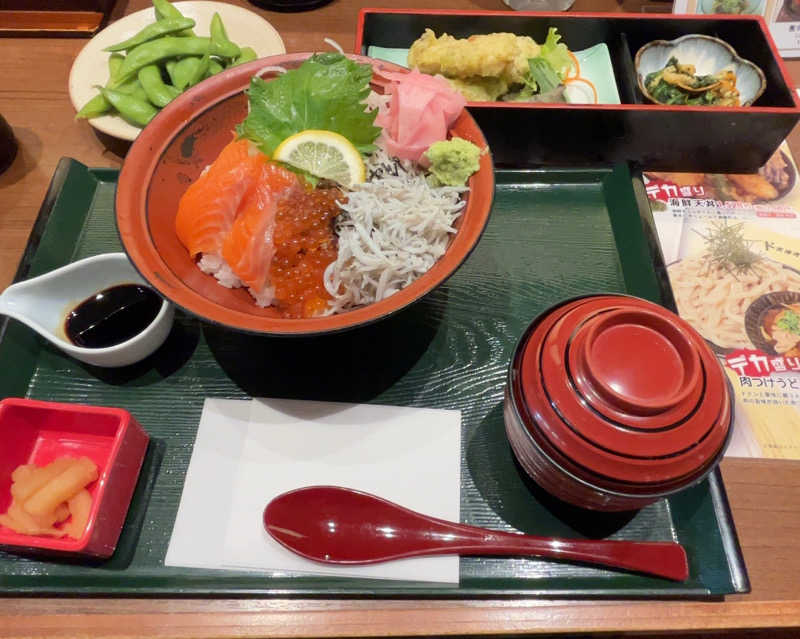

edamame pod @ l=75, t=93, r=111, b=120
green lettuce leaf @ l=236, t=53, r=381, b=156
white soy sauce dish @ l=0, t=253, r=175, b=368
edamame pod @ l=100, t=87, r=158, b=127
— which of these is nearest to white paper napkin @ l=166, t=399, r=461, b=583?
white soy sauce dish @ l=0, t=253, r=175, b=368

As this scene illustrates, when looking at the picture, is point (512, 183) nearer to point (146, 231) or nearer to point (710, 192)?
point (710, 192)

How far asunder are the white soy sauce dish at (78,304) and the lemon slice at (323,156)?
48cm

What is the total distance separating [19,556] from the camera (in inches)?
46.8

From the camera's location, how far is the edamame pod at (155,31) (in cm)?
205

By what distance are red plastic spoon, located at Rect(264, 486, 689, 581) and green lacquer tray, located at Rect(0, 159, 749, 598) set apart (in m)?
0.05

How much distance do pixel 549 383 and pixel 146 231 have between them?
96 cm

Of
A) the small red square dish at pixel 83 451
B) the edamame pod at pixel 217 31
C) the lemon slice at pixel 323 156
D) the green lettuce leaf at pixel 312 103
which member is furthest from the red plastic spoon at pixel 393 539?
the edamame pod at pixel 217 31

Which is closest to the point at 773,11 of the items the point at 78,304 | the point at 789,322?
the point at 789,322

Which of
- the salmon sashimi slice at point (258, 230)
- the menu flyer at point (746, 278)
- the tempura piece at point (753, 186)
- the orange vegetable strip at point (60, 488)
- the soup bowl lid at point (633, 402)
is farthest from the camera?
the tempura piece at point (753, 186)

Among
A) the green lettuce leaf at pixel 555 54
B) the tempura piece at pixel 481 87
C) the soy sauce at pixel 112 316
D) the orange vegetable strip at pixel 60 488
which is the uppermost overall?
the green lettuce leaf at pixel 555 54

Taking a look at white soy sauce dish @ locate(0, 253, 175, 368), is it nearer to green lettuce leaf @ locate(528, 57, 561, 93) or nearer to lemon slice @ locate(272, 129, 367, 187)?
lemon slice @ locate(272, 129, 367, 187)

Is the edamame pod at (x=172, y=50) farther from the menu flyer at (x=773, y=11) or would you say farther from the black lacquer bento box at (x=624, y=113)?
the menu flyer at (x=773, y=11)

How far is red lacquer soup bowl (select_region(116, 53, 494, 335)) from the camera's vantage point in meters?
1.14

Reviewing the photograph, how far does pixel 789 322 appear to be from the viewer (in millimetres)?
1532
